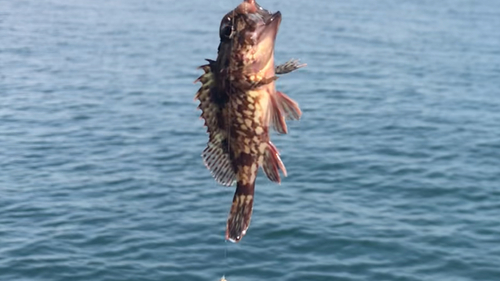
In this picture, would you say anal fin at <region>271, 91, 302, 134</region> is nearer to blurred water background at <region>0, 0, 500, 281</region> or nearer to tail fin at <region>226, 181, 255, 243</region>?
tail fin at <region>226, 181, 255, 243</region>

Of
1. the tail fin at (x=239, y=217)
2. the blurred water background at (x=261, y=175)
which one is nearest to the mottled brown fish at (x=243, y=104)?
the tail fin at (x=239, y=217)

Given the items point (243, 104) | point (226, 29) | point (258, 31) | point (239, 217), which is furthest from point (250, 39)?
point (239, 217)

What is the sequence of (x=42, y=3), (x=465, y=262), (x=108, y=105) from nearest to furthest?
(x=465, y=262)
(x=108, y=105)
(x=42, y=3)

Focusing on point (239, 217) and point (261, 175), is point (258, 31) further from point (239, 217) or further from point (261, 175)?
point (261, 175)

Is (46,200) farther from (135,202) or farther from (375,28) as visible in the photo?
(375,28)

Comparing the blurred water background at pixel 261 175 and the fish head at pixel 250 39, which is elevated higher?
the blurred water background at pixel 261 175

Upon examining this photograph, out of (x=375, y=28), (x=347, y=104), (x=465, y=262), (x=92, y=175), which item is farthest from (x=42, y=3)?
(x=465, y=262)

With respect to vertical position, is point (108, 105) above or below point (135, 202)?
above

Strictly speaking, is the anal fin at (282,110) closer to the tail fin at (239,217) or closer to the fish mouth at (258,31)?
the fish mouth at (258,31)
